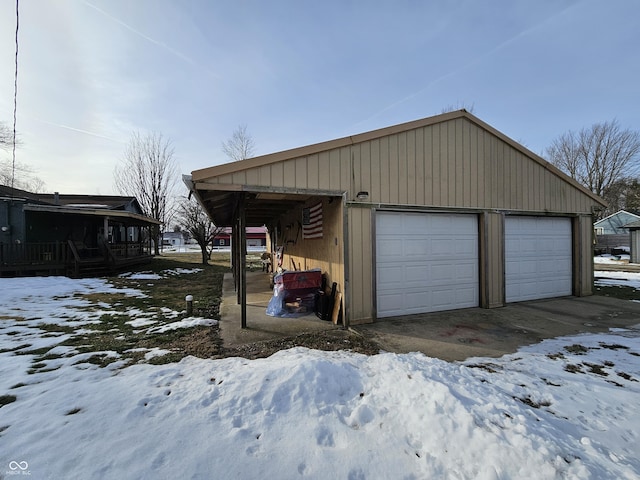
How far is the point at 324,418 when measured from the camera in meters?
2.41

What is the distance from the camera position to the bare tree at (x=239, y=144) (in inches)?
933

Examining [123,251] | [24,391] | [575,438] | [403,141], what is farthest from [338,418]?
[123,251]

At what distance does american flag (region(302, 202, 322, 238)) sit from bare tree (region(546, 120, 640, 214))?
34.3 meters

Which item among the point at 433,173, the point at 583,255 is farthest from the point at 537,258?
the point at 433,173

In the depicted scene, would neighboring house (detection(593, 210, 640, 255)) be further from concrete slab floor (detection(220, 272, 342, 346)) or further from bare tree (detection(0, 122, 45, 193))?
bare tree (detection(0, 122, 45, 193))

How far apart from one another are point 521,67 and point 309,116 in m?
6.45

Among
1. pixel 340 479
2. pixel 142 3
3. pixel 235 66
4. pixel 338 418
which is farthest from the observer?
pixel 235 66

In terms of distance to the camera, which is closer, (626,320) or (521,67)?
(626,320)

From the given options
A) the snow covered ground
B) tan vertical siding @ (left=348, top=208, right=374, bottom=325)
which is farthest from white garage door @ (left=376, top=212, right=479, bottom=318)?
the snow covered ground

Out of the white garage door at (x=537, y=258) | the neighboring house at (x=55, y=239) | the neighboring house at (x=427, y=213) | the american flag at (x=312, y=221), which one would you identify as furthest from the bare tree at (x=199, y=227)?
the white garage door at (x=537, y=258)

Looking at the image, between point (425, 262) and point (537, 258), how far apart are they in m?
3.68

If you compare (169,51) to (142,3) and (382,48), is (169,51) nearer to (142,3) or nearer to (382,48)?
(142,3)

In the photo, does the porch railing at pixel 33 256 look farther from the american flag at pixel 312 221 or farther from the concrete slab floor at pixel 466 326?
the american flag at pixel 312 221

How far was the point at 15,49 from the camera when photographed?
5488 mm
